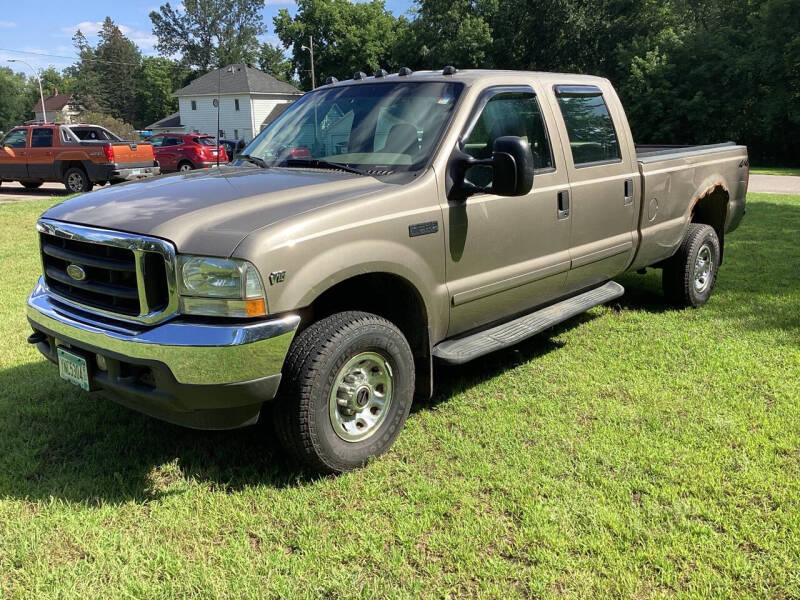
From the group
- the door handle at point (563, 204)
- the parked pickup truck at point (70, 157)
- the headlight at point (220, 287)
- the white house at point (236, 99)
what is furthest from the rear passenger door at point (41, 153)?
the white house at point (236, 99)

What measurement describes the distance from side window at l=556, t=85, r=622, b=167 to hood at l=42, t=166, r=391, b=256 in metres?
1.78

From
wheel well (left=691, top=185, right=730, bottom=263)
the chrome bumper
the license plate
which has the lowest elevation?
the license plate

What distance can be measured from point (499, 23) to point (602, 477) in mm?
48044

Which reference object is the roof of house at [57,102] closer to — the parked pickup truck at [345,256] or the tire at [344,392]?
the parked pickup truck at [345,256]

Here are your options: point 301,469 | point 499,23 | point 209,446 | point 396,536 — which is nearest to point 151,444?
point 209,446

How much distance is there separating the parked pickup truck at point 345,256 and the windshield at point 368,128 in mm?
14

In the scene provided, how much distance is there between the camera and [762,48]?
28.7 meters

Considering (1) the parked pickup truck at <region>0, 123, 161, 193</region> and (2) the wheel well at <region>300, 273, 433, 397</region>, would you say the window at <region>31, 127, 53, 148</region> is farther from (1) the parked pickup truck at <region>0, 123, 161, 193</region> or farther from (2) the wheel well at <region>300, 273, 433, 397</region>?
(2) the wheel well at <region>300, 273, 433, 397</region>

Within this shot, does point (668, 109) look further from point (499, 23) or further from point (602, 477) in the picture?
point (602, 477)

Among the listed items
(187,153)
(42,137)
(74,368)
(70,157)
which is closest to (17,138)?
(42,137)

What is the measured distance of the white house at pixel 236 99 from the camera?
55.4 metres

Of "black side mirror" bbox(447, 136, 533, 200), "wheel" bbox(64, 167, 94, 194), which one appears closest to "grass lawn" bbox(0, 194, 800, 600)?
"black side mirror" bbox(447, 136, 533, 200)

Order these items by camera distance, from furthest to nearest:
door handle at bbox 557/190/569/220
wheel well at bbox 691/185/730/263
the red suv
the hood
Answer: the red suv
wheel well at bbox 691/185/730/263
door handle at bbox 557/190/569/220
the hood

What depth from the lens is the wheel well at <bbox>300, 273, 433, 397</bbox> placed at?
346cm
